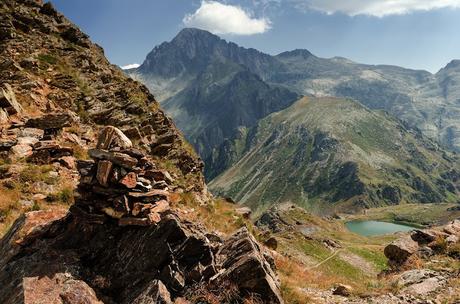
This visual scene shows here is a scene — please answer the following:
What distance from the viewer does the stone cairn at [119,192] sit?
1636cm

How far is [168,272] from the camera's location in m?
15.1

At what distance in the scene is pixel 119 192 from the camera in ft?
55.3

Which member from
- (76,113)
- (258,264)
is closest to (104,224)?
(258,264)

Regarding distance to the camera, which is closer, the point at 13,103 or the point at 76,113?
the point at 13,103

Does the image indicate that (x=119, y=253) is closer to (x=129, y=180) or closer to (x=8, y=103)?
(x=129, y=180)

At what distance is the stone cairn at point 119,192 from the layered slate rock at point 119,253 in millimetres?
44

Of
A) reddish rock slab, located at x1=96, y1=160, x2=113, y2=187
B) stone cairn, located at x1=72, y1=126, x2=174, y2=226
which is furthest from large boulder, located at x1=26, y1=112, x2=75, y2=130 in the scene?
reddish rock slab, located at x1=96, y1=160, x2=113, y2=187

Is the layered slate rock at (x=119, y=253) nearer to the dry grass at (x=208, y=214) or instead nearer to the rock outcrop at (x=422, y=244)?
the dry grass at (x=208, y=214)

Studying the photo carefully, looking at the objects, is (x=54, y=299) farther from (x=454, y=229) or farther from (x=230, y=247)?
(x=454, y=229)

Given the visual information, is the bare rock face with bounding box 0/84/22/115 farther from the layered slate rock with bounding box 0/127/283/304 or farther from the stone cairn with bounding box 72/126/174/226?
the stone cairn with bounding box 72/126/174/226

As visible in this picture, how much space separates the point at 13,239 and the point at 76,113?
24.6 metres

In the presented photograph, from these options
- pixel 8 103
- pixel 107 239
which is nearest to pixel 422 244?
pixel 107 239

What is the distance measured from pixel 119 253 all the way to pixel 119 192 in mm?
2624

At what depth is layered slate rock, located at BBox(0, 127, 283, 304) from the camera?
14.5 meters
